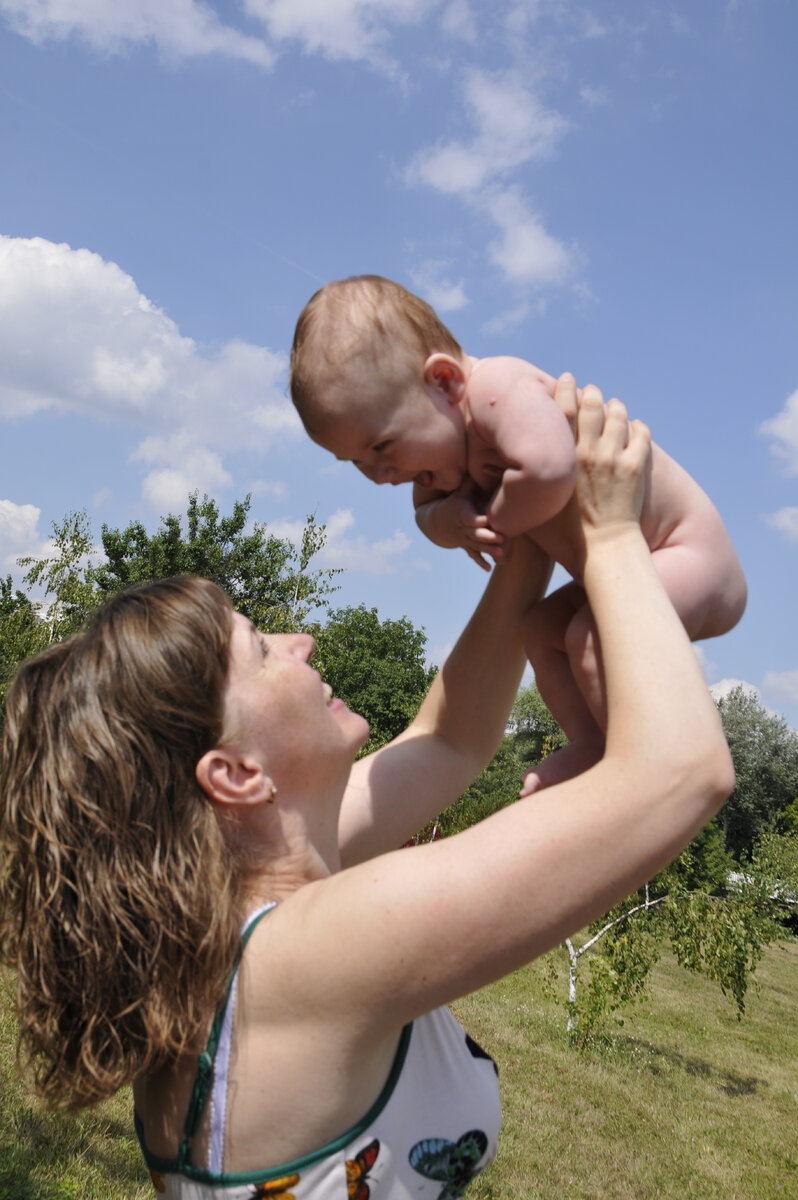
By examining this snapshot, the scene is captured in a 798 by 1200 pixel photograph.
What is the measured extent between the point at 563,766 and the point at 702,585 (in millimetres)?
461

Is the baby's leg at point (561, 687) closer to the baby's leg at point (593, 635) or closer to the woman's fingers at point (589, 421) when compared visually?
the baby's leg at point (593, 635)

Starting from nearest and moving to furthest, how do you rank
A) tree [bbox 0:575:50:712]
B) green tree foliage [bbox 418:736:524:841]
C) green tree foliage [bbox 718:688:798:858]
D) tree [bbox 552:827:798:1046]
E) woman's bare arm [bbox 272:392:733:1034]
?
woman's bare arm [bbox 272:392:733:1034], tree [bbox 552:827:798:1046], tree [bbox 0:575:50:712], green tree foliage [bbox 418:736:524:841], green tree foliage [bbox 718:688:798:858]

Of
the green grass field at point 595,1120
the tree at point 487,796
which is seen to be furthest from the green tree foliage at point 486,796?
the green grass field at point 595,1120

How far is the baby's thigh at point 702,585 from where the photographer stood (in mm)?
1837

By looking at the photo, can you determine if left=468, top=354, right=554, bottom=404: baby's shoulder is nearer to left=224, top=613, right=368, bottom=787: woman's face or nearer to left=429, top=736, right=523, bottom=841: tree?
left=224, top=613, right=368, bottom=787: woman's face

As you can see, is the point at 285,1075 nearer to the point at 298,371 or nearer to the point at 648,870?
the point at 648,870

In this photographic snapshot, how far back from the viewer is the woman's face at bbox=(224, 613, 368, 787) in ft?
5.59

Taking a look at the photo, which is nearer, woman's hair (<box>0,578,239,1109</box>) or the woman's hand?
woman's hair (<box>0,578,239,1109</box>)

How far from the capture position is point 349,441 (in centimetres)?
202

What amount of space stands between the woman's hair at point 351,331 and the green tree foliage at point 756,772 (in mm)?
40656

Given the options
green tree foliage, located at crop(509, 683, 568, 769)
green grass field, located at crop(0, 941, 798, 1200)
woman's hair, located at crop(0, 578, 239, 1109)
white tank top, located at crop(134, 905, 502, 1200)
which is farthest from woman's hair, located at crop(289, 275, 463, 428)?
green tree foliage, located at crop(509, 683, 568, 769)

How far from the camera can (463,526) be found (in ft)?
6.49

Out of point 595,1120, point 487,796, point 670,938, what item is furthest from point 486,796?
point 595,1120

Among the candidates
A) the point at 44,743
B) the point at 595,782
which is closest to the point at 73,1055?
the point at 44,743
